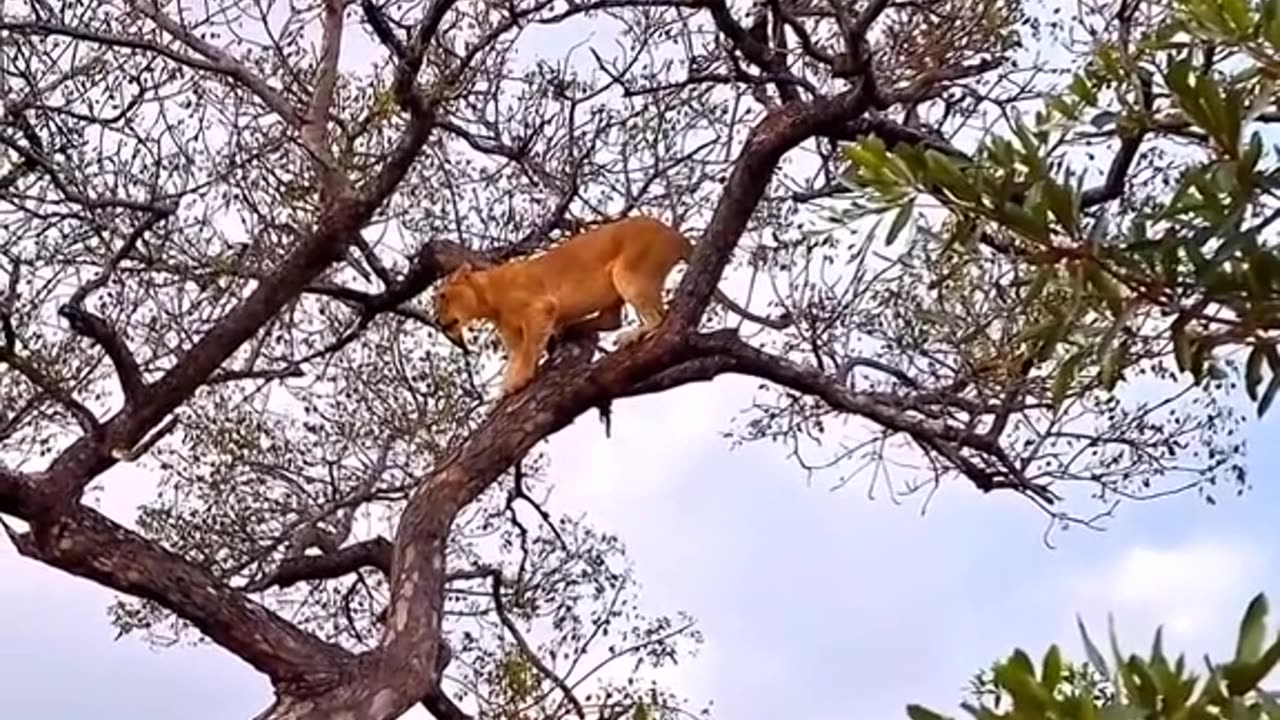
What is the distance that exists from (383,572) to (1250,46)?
4645 mm

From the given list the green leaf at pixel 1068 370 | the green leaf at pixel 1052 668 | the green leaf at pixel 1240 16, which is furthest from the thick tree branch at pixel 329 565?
the green leaf at pixel 1052 668

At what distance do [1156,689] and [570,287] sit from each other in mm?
4498

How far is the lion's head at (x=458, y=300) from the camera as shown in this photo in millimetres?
5707

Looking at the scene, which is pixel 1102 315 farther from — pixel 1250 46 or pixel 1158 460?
pixel 1158 460

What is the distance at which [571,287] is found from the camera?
18.2 feet

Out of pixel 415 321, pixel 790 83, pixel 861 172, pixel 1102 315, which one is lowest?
pixel 1102 315

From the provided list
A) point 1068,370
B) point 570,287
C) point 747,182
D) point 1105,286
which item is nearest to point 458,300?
point 570,287

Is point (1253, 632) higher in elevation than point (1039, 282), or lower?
lower

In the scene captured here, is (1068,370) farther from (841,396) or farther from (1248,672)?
(841,396)

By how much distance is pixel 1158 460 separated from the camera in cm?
591

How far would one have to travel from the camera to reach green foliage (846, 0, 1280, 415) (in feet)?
5.01

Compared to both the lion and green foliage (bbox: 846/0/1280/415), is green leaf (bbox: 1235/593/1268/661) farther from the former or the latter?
the lion

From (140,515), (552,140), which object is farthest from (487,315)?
(140,515)

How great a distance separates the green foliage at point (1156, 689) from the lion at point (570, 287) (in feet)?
13.9
